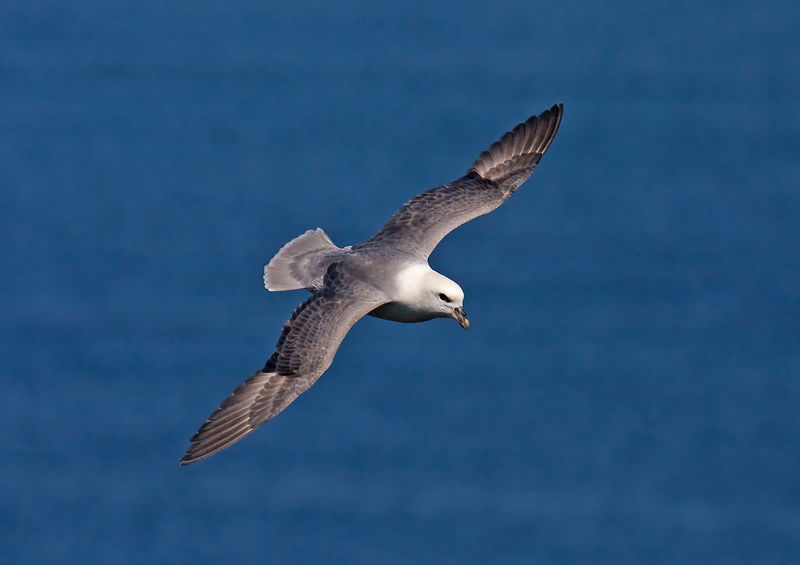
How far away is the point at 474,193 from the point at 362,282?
1682mm

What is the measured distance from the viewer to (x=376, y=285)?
→ 10.5 meters

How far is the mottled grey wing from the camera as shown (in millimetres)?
11312

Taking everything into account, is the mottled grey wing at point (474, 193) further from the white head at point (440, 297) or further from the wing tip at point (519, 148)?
the white head at point (440, 297)

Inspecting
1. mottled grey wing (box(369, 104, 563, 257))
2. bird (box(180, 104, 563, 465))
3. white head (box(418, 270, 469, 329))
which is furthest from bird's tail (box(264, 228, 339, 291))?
white head (box(418, 270, 469, 329))

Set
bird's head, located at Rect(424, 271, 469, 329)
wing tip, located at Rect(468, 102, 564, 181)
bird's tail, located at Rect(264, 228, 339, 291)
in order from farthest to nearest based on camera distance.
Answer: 1. wing tip, located at Rect(468, 102, 564, 181)
2. bird's tail, located at Rect(264, 228, 339, 291)
3. bird's head, located at Rect(424, 271, 469, 329)

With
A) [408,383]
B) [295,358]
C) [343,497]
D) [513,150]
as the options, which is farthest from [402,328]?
[295,358]

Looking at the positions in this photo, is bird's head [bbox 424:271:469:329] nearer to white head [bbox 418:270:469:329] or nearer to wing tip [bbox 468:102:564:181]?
white head [bbox 418:270:469:329]

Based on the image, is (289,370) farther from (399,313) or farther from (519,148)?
(519,148)

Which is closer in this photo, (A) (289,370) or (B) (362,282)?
(A) (289,370)

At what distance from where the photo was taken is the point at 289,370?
1000 centimetres

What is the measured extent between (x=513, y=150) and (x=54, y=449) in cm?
2907

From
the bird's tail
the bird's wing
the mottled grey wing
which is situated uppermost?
the mottled grey wing

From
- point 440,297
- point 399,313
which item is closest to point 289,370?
point 399,313

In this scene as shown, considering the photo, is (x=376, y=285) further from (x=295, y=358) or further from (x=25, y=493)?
(x=25, y=493)
